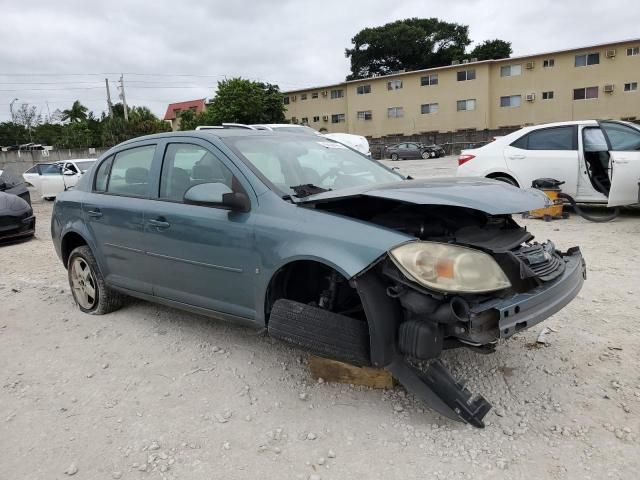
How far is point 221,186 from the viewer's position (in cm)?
316

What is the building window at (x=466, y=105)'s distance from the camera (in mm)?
39906

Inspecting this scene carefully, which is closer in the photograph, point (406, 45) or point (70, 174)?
point (70, 174)

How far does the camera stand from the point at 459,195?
8.63 ft

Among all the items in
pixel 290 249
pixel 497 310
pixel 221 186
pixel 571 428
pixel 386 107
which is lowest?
pixel 571 428

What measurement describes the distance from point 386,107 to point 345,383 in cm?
4336

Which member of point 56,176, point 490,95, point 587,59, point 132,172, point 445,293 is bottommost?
point 445,293

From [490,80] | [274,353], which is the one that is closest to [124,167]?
[274,353]

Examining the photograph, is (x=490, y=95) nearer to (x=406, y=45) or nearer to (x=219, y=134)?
(x=406, y=45)

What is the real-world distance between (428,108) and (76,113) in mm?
44955

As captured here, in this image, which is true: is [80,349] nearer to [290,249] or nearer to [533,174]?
[290,249]

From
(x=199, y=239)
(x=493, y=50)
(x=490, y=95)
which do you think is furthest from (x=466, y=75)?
(x=199, y=239)

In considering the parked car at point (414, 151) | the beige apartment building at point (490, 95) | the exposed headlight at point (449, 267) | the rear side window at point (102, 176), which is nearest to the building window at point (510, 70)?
the beige apartment building at point (490, 95)

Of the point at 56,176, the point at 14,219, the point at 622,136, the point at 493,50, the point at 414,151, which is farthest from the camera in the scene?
the point at 493,50

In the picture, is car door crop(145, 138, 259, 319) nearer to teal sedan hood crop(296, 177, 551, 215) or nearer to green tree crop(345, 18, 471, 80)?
teal sedan hood crop(296, 177, 551, 215)
